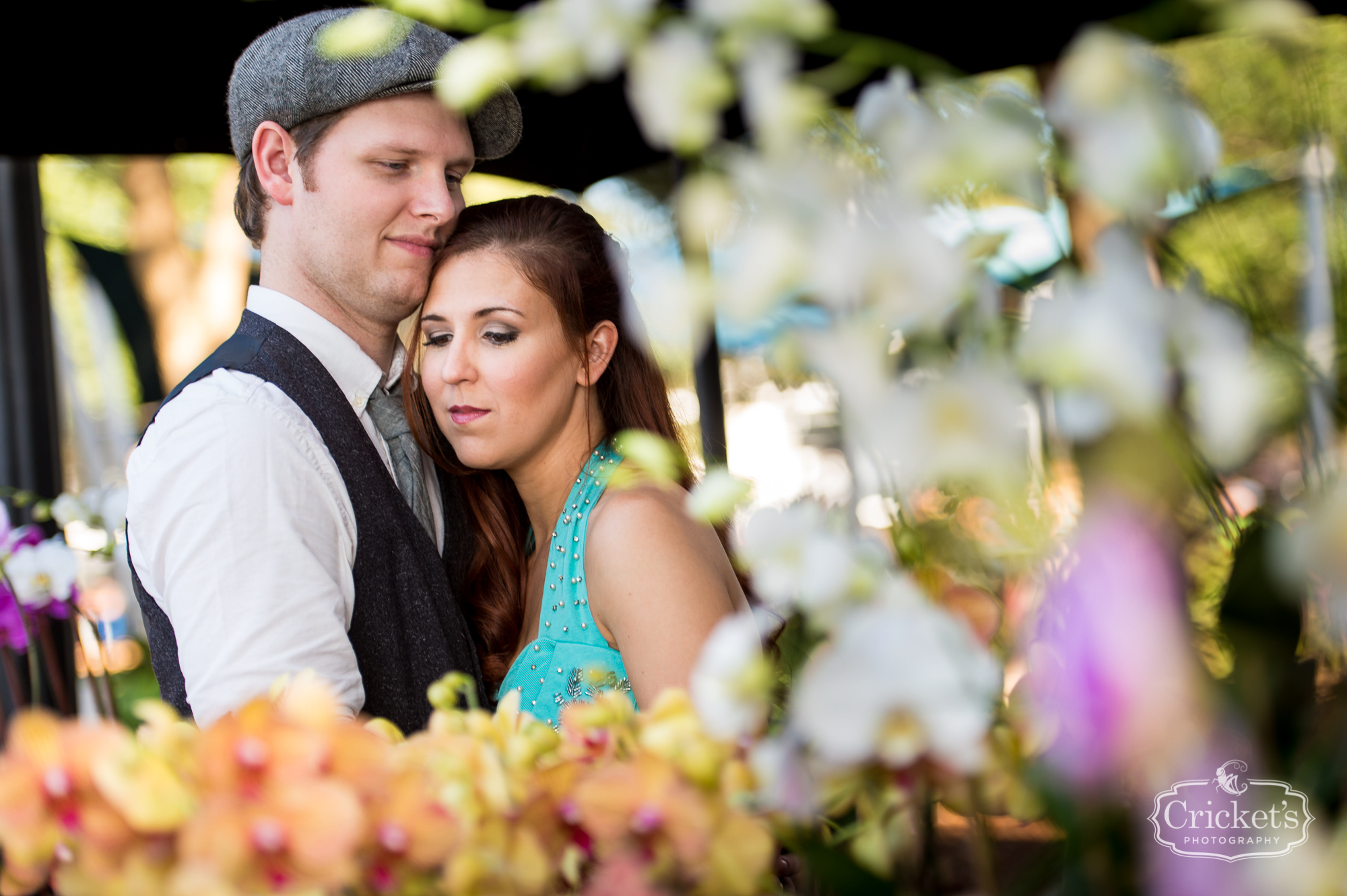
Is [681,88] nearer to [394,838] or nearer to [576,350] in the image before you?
[394,838]

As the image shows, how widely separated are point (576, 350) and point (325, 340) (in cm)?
41

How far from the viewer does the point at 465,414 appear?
1634mm

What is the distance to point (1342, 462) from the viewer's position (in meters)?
0.38

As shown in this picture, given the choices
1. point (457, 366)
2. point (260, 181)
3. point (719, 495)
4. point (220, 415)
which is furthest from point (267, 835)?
point (260, 181)

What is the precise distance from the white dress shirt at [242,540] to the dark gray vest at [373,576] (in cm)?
3

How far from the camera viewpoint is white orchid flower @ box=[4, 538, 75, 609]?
1445 mm

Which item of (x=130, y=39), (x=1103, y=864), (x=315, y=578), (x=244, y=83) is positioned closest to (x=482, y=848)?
(x=1103, y=864)

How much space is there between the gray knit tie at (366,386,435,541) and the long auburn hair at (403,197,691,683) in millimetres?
25

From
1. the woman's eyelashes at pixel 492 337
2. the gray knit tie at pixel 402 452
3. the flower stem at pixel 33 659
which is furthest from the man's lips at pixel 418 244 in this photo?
the flower stem at pixel 33 659

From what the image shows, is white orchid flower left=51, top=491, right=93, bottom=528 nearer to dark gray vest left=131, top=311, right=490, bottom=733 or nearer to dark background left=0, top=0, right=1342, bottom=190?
dark gray vest left=131, top=311, right=490, bottom=733

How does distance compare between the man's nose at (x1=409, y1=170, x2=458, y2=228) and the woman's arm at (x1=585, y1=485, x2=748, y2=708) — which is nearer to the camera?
the woman's arm at (x1=585, y1=485, x2=748, y2=708)

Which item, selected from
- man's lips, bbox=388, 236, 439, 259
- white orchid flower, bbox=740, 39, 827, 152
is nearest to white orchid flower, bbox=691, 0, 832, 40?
white orchid flower, bbox=740, 39, 827, 152

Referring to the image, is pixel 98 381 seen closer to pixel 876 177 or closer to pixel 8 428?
pixel 8 428

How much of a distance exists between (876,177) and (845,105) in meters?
1.79
